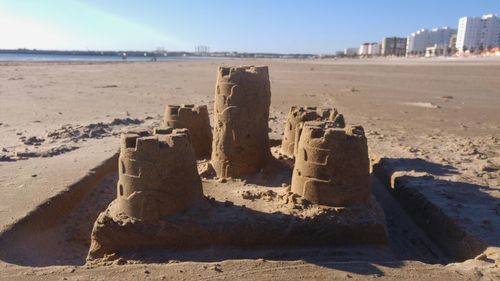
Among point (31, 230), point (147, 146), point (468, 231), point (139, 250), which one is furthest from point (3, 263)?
point (468, 231)

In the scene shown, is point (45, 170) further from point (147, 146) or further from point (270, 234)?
point (270, 234)

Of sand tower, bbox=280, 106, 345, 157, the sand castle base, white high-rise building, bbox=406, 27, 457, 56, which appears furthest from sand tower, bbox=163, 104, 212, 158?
white high-rise building, bbox=406, 27, 457, 56

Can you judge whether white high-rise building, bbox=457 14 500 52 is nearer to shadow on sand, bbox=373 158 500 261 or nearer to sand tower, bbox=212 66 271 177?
shadow on sand, bbox=373 158 500 261

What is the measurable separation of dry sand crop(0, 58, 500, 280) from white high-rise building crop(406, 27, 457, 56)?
10416 centimetres

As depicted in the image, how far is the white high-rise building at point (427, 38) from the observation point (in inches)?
4486

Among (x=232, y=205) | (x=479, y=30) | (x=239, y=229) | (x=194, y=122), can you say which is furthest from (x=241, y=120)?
(x=479, y=30)


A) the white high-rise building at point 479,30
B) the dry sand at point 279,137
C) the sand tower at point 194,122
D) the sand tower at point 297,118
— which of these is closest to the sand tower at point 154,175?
the dry sand at point 279,137

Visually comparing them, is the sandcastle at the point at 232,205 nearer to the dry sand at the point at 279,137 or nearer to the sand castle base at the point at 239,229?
the sand castle base at the point at 239,229

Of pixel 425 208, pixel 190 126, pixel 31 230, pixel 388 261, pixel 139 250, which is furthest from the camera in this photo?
pixel 190 126

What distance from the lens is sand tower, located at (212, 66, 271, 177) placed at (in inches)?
207

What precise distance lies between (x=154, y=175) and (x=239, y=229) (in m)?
1.02

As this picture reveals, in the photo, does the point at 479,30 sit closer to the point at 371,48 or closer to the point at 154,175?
the point at 371,48

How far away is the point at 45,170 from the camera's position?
609cm

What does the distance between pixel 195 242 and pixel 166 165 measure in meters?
0.84
